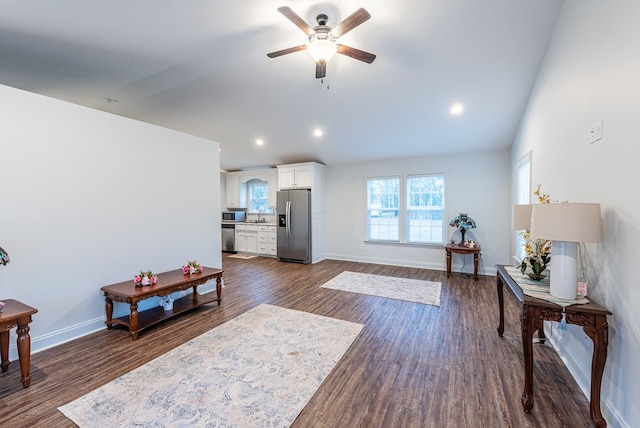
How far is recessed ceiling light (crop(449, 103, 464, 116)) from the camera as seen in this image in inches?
158

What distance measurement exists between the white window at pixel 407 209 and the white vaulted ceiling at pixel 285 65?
36.4 inches

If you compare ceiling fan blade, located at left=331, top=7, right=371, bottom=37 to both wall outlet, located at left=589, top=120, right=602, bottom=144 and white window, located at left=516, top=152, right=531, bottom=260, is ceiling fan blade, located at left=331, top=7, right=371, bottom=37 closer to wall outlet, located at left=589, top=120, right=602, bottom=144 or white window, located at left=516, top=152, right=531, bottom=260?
wall outlet, located at left=589, top=120, right=602, bottom=144

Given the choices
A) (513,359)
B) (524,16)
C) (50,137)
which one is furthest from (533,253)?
(50,137)

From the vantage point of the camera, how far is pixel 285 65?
11.3 ft

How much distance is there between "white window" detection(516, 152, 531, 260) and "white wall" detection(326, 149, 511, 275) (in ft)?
3.49

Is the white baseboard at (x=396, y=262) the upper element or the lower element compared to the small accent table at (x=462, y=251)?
lower

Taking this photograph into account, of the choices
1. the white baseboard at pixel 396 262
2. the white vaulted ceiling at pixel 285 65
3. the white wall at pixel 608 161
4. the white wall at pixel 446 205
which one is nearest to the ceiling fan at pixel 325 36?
the white vaulted ceiling at pixel 285 65

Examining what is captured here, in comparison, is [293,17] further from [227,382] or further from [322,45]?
[227,382]

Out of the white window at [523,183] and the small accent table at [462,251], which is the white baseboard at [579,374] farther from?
the small accent table at [462,251]

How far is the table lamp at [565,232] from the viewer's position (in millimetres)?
1650

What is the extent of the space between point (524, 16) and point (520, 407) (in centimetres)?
329

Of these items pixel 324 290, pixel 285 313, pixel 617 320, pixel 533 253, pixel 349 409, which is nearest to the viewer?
pixel 617 320

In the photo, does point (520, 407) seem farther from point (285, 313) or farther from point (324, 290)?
point (324, 290)

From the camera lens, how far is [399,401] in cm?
191
